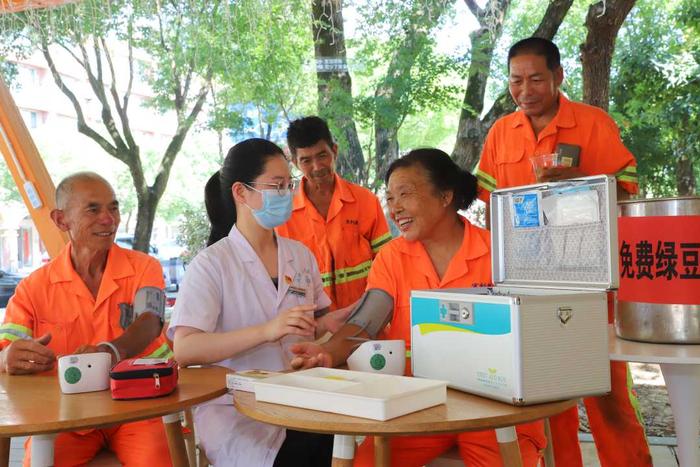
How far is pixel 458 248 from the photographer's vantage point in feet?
8.80

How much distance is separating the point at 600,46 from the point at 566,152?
1993 millimetres

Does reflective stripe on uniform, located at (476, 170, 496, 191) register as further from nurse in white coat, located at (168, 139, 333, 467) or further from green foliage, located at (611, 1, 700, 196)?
green foliage, located at (611, 1, 700, 196)

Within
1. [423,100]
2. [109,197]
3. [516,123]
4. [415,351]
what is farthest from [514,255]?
[423,100]

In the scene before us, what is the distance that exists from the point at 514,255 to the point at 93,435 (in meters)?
1.51

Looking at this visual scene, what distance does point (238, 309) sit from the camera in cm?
253

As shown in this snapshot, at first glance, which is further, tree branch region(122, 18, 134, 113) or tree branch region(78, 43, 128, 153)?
tree branch region(78, 43, 128, 153)

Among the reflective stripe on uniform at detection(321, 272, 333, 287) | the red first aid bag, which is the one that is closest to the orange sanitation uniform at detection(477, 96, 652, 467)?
the reflective stripe on uniform at detection(321, 272, 333, 287)

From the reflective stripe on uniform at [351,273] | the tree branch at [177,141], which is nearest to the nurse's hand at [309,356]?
the reflective stripe on uniform at [351,273]

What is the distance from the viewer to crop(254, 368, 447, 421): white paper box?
62.6 inches

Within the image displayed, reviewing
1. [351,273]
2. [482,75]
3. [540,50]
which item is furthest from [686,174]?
[351,273]

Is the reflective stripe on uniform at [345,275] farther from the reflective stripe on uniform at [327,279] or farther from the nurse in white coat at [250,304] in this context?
the nurse in white coat at [250,304]

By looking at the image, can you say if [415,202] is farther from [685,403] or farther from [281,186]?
[685,403]

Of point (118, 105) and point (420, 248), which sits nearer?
point (420, 248)

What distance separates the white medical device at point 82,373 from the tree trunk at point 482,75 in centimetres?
347
